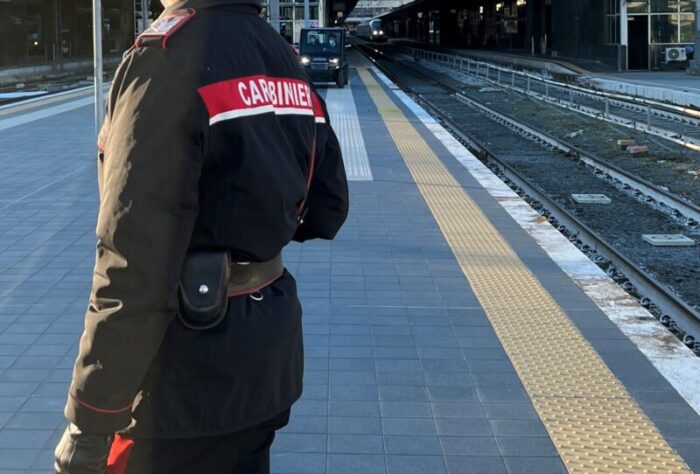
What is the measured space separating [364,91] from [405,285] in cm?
2056

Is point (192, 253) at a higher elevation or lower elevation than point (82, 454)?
higher

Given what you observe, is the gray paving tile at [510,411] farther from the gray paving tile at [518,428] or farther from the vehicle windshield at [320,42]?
the vehicle windshield at [320,42]

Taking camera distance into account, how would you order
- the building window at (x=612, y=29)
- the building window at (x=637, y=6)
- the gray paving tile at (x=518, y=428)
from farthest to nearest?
1. the building window at (x=612, y=29)
2. the building window at (x=637, y=6)
3. the gray paving tile at (x=518, y=428)

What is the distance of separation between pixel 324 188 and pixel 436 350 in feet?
8.47

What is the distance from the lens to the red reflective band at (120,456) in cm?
199

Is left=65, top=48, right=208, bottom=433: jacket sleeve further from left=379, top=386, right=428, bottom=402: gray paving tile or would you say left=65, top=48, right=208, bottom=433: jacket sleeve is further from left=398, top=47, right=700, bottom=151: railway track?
left=398, top=47, right=700, bottom=151: railway track

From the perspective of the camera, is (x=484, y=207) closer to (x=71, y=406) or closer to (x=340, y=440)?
(x=340, y=440)

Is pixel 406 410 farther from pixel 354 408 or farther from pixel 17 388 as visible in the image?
pixel 17 388

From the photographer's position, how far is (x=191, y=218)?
6.26ft

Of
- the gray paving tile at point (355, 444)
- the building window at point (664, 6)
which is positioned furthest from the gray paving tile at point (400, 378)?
the building window at point (664, 6)

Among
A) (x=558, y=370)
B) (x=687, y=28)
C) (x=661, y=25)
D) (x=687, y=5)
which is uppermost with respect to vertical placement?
(x=687, y=5)

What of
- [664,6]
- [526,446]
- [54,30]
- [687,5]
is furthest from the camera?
[54,30]

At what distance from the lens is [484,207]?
8828mm

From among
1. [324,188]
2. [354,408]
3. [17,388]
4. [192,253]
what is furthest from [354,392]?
[192,253]
